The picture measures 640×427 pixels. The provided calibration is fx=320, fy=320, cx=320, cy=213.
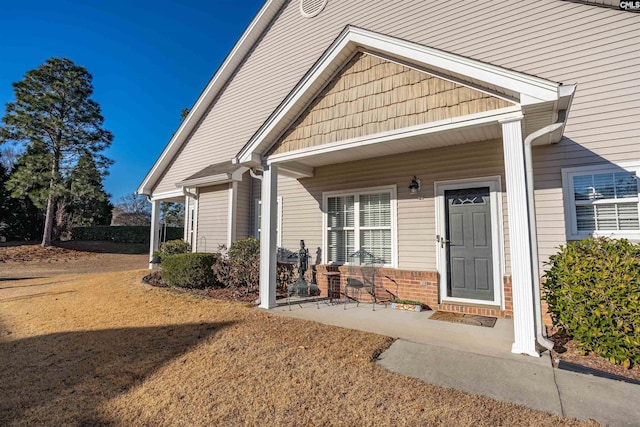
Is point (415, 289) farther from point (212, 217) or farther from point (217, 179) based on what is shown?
point (212, 217)

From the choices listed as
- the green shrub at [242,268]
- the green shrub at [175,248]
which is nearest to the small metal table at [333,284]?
the green shrub at [242,268]

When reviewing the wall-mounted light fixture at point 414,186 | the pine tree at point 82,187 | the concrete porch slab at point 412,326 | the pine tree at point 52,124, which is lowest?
the concrete porch slab at point 412,326

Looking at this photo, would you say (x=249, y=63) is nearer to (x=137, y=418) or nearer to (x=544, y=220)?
(x=544, y=220)

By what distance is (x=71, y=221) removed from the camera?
25.0 meters

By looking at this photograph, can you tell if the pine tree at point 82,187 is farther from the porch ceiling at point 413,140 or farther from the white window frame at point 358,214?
the porch ceiling at point 413,140

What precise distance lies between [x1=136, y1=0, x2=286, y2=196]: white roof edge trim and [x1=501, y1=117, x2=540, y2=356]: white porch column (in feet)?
29.0

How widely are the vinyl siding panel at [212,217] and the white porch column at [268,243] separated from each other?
3.53 m

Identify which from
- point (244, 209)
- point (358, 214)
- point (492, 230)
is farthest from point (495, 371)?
point (244, 209)

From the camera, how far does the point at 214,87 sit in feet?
37.2

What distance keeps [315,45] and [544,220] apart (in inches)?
281

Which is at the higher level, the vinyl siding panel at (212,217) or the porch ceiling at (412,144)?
the porch ceiling at (412,144)

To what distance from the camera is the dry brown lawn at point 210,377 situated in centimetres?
272

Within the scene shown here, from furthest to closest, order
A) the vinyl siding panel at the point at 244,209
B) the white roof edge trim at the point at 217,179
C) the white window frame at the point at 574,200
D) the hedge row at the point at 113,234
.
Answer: the hedge row at the point at 113,234 → the vinyl siding panel at the point at 244,209 → the white roof edge trim at the point at 217,179 → the white window frame at the point at 574,200

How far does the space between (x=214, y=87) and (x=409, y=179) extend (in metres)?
8.28
